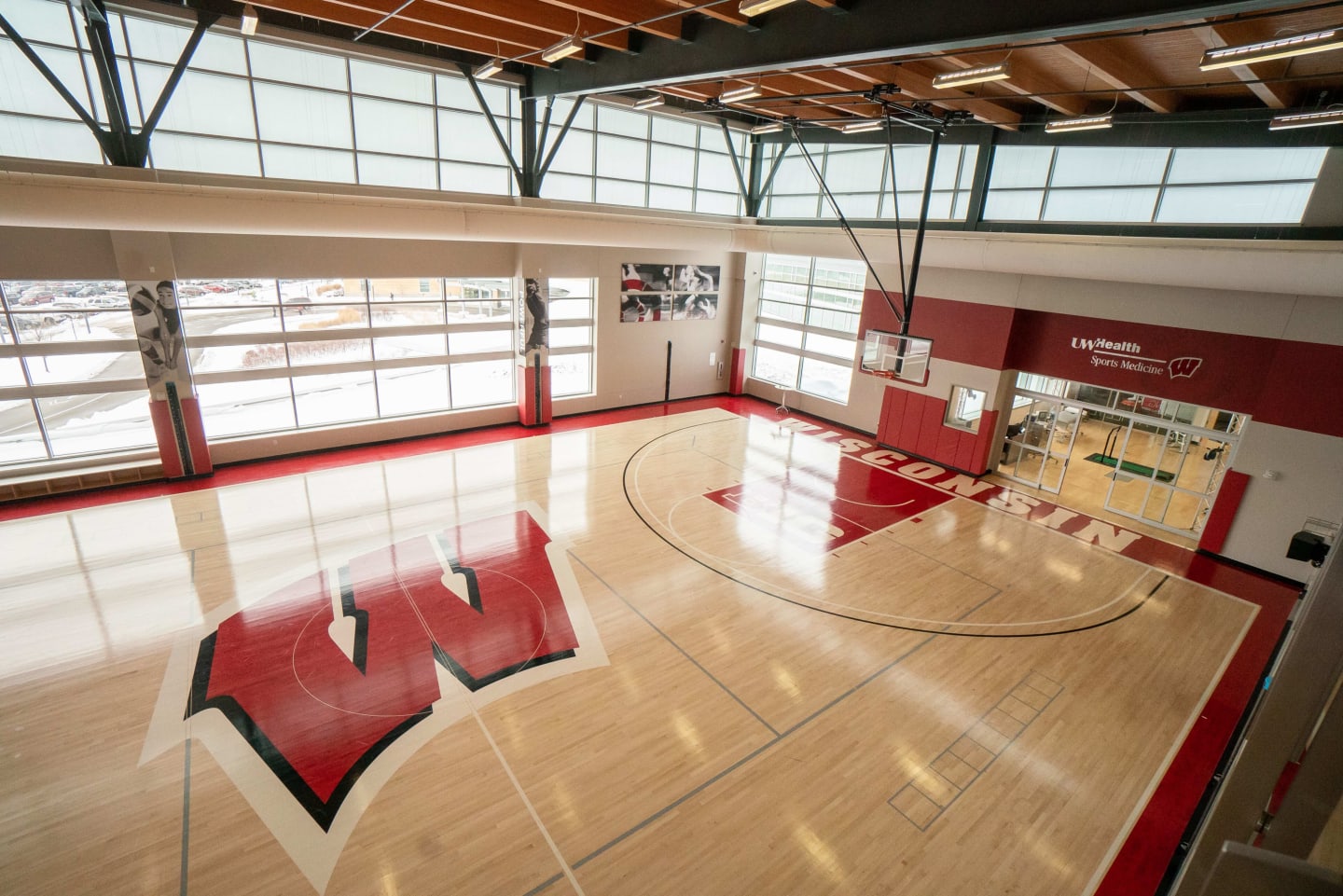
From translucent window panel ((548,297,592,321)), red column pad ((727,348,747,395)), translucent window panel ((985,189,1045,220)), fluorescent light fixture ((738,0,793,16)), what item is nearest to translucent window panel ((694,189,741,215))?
red column pad ((727,348,747,395))

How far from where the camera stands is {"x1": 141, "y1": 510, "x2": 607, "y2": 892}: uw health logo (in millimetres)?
6164

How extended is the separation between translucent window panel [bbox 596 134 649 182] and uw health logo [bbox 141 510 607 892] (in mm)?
10510

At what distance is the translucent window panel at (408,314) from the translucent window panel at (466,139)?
334 centimetres

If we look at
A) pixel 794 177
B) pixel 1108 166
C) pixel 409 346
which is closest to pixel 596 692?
pixel 409 346

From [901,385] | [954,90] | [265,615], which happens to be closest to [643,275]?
[901,385]

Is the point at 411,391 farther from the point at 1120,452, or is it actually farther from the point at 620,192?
the point at 1120,452

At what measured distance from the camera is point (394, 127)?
12.9 meters

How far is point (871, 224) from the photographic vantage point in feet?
50.7

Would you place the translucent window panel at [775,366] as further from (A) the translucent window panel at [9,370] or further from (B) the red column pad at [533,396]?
(A) the translucent window panel at [9,370]

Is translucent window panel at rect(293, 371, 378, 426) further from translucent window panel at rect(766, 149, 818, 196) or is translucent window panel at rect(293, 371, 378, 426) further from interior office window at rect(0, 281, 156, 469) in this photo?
translucent window panel at rect(766, 149, 818, 196)

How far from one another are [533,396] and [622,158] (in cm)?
660

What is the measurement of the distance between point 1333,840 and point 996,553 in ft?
35.3

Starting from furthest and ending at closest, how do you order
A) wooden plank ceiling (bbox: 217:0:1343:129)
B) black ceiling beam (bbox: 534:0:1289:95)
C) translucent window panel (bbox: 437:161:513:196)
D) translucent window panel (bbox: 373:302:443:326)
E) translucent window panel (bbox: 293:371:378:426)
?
translucent window panel (bbox: 373:302:443:326) → translucent window panel (bbox: 293:371:378:426) → translucent window panel (bbox: 437:161:513:196) → wooden plank ceiling (bbox: 217:0:1343:129) → black ceiling beam (bbox: 534:0:1289:95)

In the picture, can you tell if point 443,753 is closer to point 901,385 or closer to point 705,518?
point 705,518
